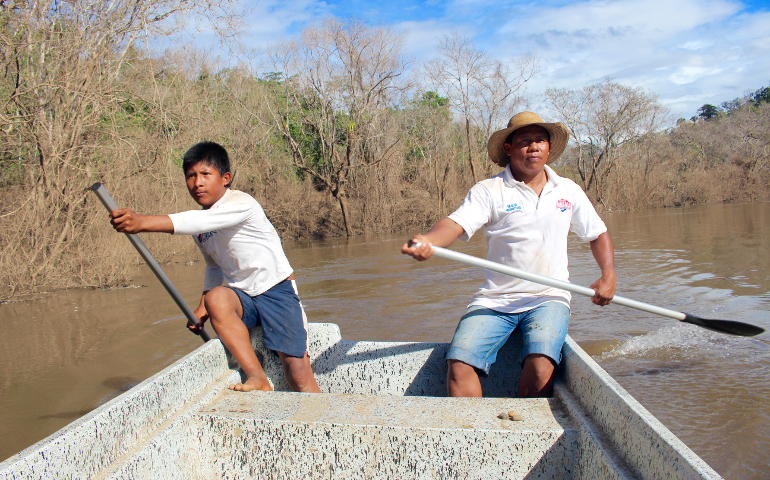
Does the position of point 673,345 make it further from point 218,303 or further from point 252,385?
point 218,303

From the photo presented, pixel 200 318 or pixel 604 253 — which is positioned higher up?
pixel 604 253

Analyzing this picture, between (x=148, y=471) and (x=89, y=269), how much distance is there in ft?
25.0

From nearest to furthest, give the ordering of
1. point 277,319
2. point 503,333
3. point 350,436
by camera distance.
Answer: point 350,436 → point 503,333 → point 277,319

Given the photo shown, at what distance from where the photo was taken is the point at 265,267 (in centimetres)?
286

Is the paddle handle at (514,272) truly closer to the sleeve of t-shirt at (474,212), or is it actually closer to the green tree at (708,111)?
the sleeve of t-shirt at (474,212)

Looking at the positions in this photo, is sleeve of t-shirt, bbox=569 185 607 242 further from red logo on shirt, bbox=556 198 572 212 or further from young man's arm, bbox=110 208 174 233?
young man's arm, bbox=110 208 174 233

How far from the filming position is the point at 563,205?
106 inches

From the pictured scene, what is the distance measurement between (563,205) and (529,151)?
31cm

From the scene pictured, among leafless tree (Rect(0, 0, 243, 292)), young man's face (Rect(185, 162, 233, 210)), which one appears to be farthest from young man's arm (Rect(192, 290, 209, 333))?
leafless tree (Rect(0, 0, 243, 292))

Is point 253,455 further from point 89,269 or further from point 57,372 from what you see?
point 89,269

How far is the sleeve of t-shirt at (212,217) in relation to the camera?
237 centimetres

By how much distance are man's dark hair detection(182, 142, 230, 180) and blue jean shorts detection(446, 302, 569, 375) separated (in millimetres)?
1431

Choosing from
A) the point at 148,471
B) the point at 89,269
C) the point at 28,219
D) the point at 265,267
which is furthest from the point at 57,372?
the point at 89,269

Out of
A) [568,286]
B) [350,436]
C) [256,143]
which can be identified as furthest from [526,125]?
[256,143]
